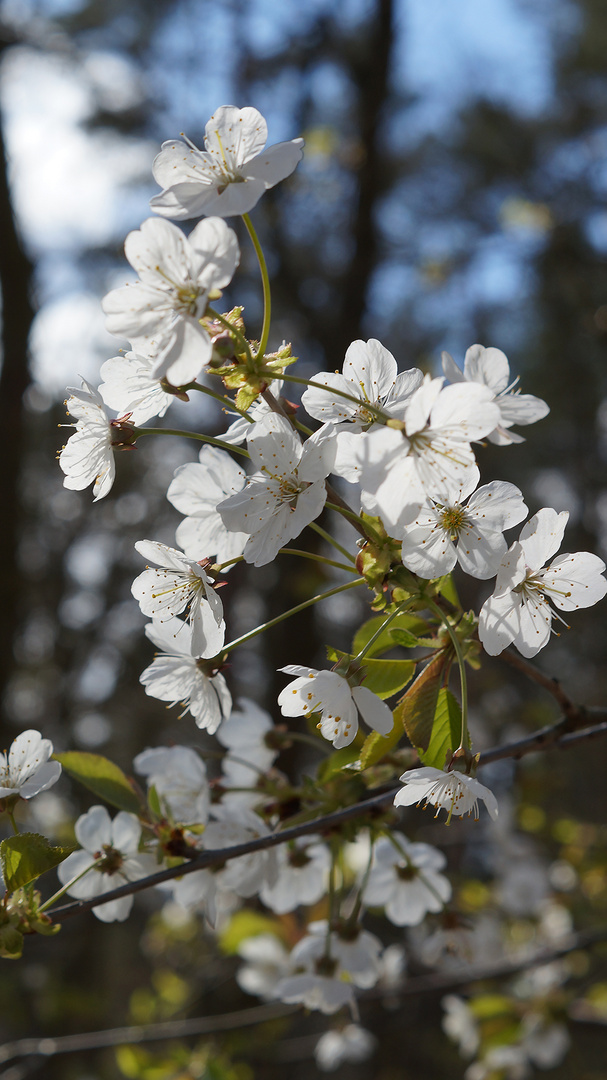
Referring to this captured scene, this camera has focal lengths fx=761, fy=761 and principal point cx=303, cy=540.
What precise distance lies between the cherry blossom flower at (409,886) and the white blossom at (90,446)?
0.67m

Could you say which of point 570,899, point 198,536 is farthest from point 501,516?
point 570,899

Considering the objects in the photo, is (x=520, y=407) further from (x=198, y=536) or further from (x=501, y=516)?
(x=198, y=536)

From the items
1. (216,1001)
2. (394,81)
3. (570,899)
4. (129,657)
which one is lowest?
(129,657)

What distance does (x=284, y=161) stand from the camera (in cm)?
65

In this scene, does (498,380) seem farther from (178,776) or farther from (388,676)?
(178,776)

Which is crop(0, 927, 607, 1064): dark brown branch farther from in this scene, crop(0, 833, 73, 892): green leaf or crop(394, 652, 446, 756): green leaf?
crop(394, 652, 446, 756): green leaf

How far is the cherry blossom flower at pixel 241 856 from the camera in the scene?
2.97 ft

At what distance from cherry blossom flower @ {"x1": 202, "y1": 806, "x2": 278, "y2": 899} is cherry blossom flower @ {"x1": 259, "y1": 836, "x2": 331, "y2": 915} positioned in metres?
0.10

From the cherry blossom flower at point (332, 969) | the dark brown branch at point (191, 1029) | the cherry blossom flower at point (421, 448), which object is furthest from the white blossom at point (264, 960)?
the cherry blossom flower at point (421, 448)

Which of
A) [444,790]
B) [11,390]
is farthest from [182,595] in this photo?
[11,390]

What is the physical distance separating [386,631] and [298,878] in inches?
20.8

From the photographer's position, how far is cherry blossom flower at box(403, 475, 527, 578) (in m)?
0.67

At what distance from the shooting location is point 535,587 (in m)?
0.74

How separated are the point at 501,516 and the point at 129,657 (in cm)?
563
